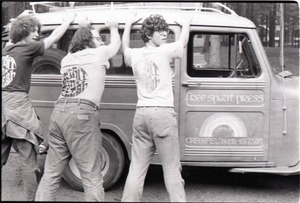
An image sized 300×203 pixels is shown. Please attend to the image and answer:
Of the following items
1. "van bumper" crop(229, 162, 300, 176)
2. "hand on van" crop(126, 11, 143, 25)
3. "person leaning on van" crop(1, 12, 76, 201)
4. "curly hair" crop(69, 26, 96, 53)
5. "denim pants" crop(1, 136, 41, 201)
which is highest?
"hand on van" crop(126, 11, 143, 25)

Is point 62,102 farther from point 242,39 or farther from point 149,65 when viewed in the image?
point 242,39

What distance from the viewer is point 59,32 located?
4418 millimetres

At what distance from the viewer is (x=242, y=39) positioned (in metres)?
5.05

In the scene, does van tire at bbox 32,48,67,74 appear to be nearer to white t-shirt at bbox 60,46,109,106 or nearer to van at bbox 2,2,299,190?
van at bbox 2,2,299,190

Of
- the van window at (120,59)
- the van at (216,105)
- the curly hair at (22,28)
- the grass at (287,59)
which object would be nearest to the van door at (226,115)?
the van at (216,105)

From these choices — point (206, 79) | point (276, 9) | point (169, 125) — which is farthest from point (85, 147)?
point (276, 9)

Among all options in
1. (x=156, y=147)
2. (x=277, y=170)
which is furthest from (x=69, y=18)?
(x=277, y=170)

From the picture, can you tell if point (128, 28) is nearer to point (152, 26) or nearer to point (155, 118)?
point (152, 26)

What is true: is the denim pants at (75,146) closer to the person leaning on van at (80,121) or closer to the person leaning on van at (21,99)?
the person leaning on van at (80,121)

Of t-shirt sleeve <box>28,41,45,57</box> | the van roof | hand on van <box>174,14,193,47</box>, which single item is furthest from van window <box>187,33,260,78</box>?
t-shirt sleeve <box>28,41,45,57</box>

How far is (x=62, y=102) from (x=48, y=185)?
2.65 feet

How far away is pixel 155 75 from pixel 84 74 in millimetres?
693

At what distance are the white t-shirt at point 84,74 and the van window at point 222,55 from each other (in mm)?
1331

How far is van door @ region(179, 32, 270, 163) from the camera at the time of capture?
4.94 meters
